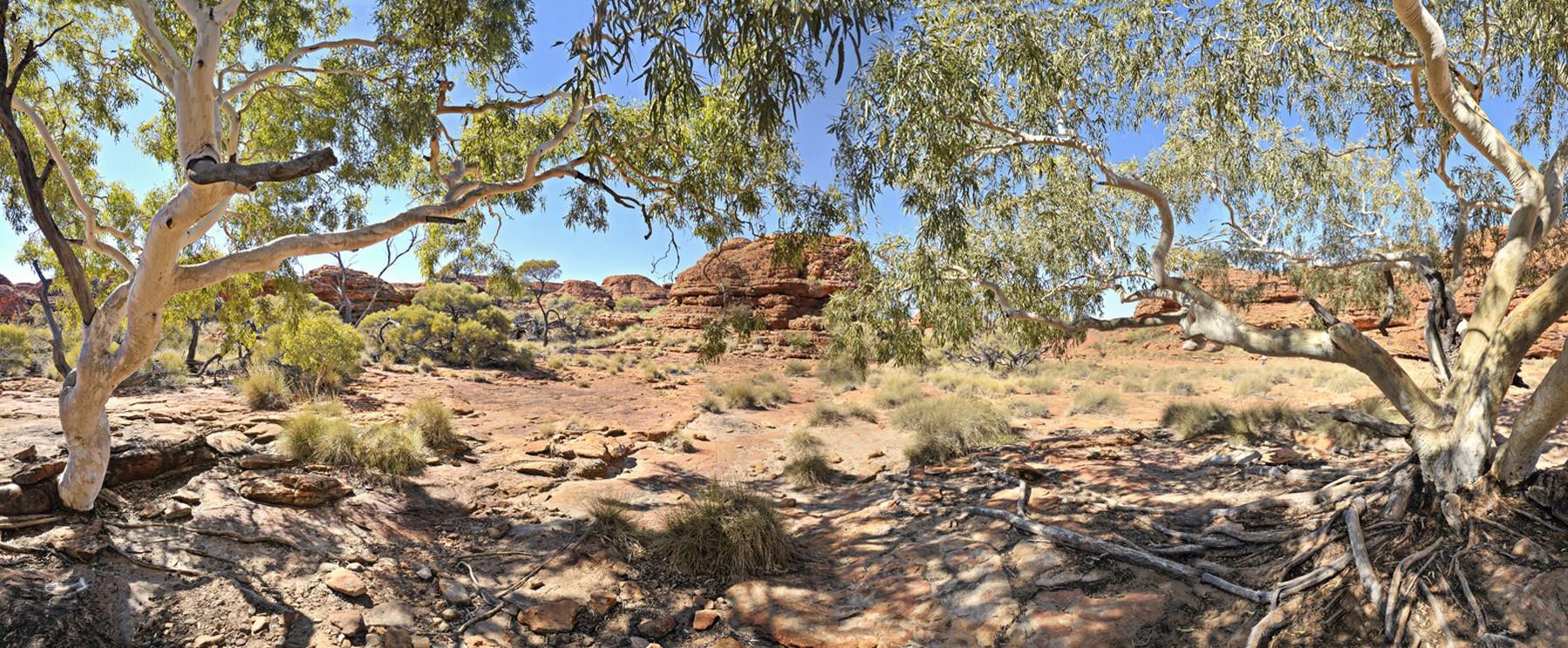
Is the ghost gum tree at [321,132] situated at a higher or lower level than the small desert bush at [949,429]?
higher

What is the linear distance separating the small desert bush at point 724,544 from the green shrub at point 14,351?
13.4 metres

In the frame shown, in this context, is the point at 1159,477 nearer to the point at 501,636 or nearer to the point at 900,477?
the point at 900,477

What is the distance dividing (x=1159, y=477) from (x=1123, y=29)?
4.19 metres

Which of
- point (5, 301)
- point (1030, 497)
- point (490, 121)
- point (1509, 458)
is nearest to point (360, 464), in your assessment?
point (490, 121)

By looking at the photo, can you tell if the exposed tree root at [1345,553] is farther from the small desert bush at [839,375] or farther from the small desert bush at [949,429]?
the small desert bush at [839,375]

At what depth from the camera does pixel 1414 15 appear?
3.71 m

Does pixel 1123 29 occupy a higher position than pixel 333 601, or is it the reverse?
pixel 1123 29

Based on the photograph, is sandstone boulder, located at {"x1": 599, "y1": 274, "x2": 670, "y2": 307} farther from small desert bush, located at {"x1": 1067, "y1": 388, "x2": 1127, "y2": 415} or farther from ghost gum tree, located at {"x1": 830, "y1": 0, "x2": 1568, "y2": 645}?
ghost gum tree, located at {"x1": 830, "y1": 0, "x2": 1568, "y2": 645}

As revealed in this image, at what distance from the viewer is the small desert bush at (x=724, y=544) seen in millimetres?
4691

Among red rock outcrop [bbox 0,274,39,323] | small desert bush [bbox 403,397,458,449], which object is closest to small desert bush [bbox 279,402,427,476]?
small desert bush [bbox 403,397,458,449]

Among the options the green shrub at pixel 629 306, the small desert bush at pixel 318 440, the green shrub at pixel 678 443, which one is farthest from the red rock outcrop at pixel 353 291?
the small desert bush at pixel 318 440

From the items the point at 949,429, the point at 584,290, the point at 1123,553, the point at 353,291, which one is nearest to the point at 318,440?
the point at 1123,553

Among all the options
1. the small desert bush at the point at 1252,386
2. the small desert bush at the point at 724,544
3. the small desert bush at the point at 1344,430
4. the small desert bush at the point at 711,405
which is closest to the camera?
the small desert bush at the point at 724,544

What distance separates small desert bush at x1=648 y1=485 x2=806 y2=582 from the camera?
15.4 ft
